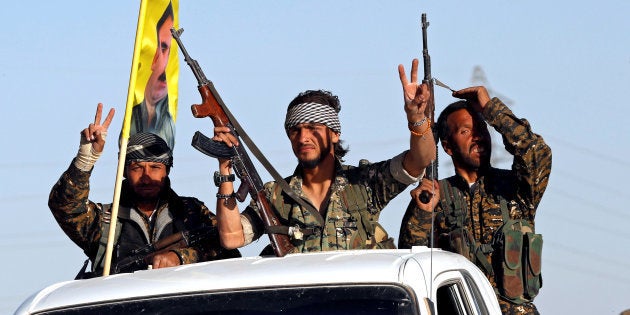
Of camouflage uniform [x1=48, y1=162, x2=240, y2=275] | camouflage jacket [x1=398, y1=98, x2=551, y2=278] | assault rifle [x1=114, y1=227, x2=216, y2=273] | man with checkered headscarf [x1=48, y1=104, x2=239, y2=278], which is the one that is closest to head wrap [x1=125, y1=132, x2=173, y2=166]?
man with checkered headscarf [x1=48, y1=104, x2=239, y2=278]

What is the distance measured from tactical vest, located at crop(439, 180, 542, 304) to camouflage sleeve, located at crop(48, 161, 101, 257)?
2189 millimetres

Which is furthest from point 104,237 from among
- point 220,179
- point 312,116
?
point 312,116

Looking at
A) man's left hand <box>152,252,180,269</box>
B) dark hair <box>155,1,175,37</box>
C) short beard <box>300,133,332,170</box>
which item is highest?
dark hair <box>155,1,175,37</box>

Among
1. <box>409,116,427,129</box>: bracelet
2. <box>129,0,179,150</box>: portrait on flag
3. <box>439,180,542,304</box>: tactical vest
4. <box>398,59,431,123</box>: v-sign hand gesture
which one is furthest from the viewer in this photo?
<box>129,0,179,150</box>: portrait on flag

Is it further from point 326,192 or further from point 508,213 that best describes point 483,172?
point 326,192

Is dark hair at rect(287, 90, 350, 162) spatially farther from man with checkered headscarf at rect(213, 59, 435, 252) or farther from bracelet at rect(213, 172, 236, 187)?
bracelet at rect(213, 172, 236, 187)

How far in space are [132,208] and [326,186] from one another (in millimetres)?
1346

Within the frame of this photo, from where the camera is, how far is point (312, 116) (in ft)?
23.4

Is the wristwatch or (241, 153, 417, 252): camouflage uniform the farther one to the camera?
(241, 153, 417, 252): camouflage uniform

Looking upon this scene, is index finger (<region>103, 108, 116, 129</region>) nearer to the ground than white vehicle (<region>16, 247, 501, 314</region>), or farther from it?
farther from it

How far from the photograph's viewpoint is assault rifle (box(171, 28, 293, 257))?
6.76m

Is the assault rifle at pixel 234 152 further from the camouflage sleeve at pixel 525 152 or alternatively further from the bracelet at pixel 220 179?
the camouflage sleeve at pixel 525 152

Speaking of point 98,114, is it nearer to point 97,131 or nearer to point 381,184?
point 97,131

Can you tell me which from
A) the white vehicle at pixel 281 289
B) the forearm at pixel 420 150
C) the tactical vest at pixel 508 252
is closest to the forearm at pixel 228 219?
the forearm at pixel 420 150
